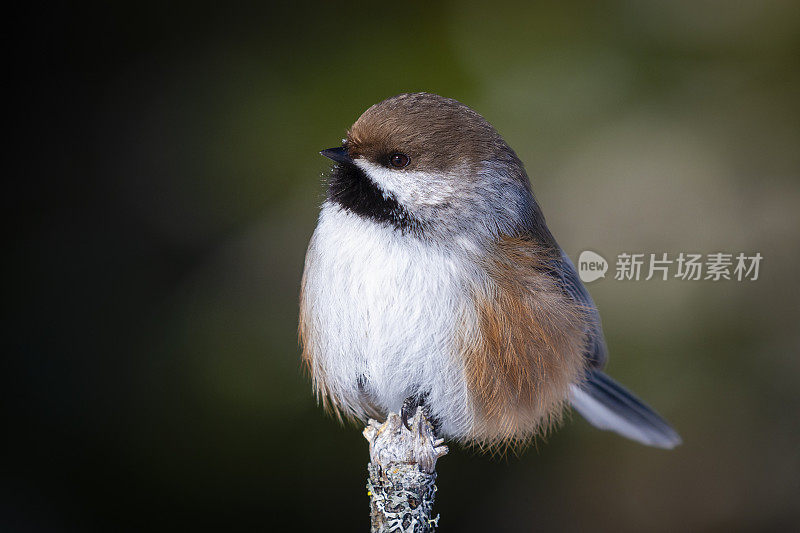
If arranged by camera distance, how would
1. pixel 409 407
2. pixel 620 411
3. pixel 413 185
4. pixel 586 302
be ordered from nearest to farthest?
1. pixel 413 185
2. pixel 409 407
3. pixel 586 302
4. pixel 620 411

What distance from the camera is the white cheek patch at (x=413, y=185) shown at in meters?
1.50

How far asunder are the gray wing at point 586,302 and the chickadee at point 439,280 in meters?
0.02

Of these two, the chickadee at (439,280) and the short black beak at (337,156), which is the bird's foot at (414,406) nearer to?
the chickadee at (439,280)

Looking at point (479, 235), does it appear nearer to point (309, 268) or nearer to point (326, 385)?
point (309, 268)

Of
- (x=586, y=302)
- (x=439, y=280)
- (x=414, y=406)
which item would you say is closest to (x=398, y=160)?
(x=439, y=280)

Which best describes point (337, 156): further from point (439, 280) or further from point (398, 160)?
point (439, 280)

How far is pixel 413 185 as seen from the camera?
1.50 m

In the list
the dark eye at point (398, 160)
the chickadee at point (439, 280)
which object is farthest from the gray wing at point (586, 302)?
the dark eye at point (398, 160)

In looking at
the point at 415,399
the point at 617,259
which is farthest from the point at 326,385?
the point at 617,259

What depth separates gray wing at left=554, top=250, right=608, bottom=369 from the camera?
183 centimetres

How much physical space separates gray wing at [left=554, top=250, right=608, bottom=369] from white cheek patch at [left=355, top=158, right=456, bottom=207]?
0.42m

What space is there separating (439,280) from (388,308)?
13 centimetres

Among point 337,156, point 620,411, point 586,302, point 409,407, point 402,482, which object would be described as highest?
point 337,156

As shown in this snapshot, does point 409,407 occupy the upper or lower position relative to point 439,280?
Result: lower
